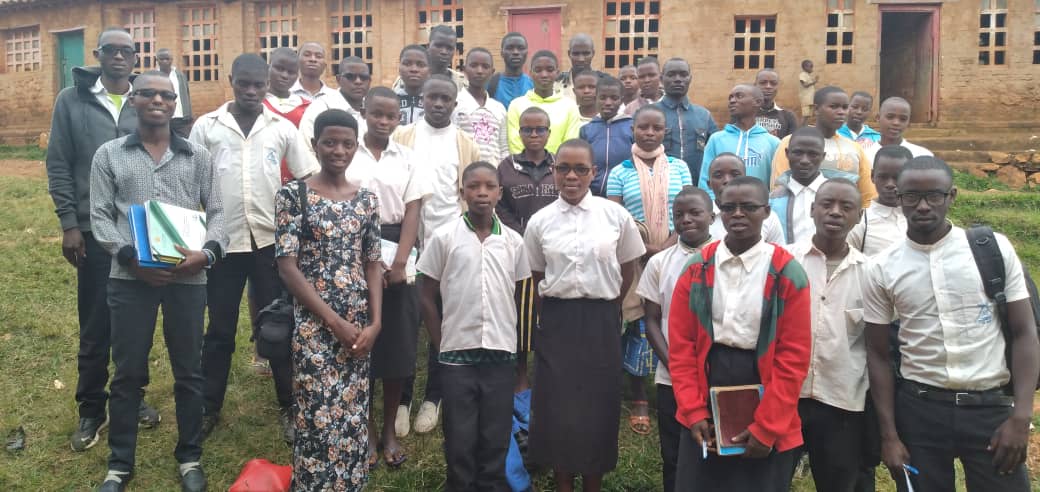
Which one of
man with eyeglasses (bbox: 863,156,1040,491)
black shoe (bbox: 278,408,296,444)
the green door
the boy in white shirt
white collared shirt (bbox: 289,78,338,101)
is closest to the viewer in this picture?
man with eyeglasses (bbox: 863,156,1040,491)

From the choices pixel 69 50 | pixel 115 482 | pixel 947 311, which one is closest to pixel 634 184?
pixel 947 311

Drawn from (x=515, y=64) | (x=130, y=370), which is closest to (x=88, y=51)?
(x=515, y=64)

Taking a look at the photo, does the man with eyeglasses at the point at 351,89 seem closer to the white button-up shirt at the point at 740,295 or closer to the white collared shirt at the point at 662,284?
the white collared shirt at the point at 662,284

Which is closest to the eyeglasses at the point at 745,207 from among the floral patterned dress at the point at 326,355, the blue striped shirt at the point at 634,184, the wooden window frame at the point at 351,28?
the blue striped shirt at the point at 634,184

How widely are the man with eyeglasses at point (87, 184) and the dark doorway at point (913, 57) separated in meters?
11.5

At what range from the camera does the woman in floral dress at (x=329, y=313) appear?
3074 millimetres

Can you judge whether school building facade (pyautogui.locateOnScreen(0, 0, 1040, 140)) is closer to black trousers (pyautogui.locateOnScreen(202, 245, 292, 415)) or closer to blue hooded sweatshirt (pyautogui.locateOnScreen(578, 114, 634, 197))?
blue hooded sweatshirt (pyautogui.locateOnScreen(578, 114, 634, 197))

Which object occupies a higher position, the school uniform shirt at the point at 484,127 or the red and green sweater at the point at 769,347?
the school uniform shirt at the point at 484,127

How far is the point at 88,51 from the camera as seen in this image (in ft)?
46.8

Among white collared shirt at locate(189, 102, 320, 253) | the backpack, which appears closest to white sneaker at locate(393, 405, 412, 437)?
white collared shirt at locate(189, 102, 320, 253)

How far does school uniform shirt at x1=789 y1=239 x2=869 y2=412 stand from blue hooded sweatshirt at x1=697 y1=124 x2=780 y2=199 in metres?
1.74

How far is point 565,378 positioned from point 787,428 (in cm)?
105

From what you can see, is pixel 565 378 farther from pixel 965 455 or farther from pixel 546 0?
pixel 546 0

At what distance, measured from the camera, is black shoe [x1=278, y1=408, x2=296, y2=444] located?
3.97 meters
